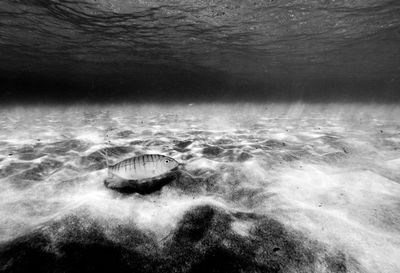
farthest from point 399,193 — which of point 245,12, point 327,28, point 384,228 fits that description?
point 327,28

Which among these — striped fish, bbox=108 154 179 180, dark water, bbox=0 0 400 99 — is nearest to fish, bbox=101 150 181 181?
striped fish, bbox=108 154 179 180

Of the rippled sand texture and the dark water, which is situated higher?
the dark water

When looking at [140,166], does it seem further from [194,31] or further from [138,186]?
[194,31]

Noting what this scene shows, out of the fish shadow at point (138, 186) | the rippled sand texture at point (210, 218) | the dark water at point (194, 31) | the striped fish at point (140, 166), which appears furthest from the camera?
the dark water at point (194, 31)

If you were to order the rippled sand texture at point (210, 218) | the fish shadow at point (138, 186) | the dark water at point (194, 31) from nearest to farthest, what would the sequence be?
the rippled sand texture at point (210, 218) → the fish shadow at point (138, 186) → the dark water at point (194, 31)

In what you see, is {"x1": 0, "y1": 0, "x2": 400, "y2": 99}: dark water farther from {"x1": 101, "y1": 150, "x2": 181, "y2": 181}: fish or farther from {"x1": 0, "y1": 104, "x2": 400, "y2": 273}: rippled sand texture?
{"x1": 101, "y1": 150, "x2": 181, "y2": 181}: fish

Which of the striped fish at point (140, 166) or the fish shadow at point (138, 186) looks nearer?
the striped fish at point (140, 166)

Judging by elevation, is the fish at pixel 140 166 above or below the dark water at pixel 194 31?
below

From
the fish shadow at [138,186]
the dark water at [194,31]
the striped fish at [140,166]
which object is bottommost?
the fish shadow at [138,186]

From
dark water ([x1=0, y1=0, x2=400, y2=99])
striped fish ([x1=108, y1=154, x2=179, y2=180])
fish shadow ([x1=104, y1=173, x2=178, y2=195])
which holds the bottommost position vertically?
fish shadow ([x1=104, y1=173, x2=178, y2=195])

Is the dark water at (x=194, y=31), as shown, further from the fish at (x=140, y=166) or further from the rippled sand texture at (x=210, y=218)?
the fish at (x=140, y=166)

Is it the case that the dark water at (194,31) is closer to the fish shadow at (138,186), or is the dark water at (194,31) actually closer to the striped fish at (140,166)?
the fish shadow at (138,186)

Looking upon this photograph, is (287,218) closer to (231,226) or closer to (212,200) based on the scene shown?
(231,226)

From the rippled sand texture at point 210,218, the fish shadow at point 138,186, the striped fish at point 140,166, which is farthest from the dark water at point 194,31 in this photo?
the striped fish at point 140,166
